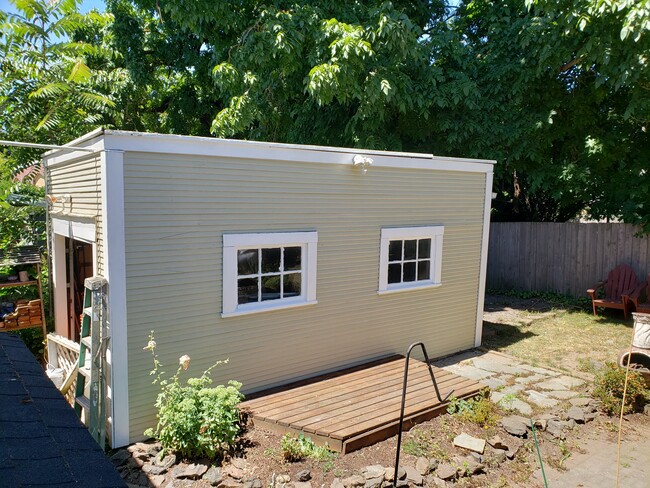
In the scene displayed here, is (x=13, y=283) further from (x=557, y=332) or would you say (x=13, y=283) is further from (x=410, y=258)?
(x=557, y=332)

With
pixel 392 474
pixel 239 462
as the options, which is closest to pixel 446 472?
pixel 392 474

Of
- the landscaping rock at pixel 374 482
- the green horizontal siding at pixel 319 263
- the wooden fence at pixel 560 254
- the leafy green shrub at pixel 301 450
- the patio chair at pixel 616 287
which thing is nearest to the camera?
the landscaping rock at pixel 374 482

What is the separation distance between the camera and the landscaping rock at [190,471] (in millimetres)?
4117

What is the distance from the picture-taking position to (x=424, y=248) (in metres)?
7.32

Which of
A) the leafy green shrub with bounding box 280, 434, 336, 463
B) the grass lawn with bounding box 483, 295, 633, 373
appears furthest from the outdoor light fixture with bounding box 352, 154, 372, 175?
the grass lawn with bounding box 483, 295, 633, 373

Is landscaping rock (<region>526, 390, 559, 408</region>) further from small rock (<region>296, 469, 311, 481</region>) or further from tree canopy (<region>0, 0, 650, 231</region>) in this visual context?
tree canopy (<region>0, 0, 650, 231</region>)

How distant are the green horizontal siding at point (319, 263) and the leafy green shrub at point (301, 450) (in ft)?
3.95

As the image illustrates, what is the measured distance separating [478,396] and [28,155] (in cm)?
883

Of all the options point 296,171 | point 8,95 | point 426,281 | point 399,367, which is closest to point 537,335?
point 426,281

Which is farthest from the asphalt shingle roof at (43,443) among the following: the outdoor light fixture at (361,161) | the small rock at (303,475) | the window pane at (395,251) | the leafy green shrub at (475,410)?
the window pane at (395,251)

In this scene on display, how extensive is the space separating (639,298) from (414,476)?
8.32 m

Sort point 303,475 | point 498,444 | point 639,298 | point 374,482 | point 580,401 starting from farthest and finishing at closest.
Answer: point 639,298, point 580,401, point 498,444, point 303,475, point 374,482

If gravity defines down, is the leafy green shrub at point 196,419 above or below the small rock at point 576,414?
above

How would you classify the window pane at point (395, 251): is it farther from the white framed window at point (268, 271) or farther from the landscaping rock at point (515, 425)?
the landscaping rock at point (515, 425)
